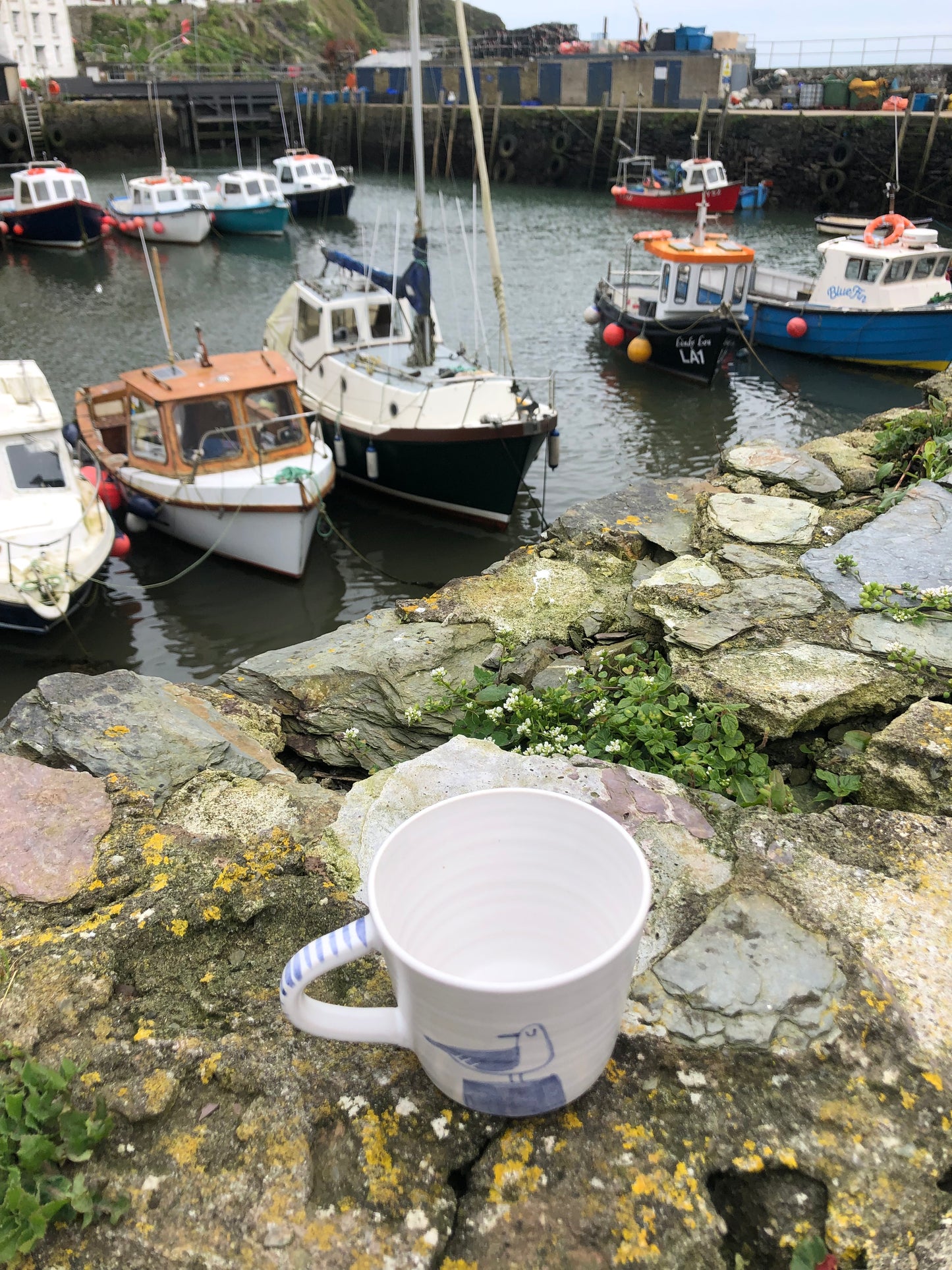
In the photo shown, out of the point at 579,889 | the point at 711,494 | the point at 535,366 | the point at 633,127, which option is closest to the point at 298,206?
the point at 633,127

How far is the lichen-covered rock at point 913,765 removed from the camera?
2.64m

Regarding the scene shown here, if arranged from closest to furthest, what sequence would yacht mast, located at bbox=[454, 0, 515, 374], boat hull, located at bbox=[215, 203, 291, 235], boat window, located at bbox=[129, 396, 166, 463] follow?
boat window, located at bbox=[129, 396, 166, 463], yacht mast, located at bbox=[454, 0, 515, 374], boat hull, located at bbox=[215, 203, 291, 235]

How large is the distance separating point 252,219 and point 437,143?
15.2 m

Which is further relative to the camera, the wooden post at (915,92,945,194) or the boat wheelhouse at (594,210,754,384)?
the wooden post at (915,92,945,194)

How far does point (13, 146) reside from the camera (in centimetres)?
4159

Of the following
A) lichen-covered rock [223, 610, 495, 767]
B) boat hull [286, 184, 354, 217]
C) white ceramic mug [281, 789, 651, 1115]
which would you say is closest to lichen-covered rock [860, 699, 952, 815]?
white ceramic mug [281, 789, 651, 1115]

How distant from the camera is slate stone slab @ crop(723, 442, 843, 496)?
5059 millimetres

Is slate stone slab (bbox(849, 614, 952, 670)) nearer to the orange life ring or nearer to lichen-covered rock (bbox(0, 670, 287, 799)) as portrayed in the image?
lichen-covered rock (bbox(0, 670, 287, 799))

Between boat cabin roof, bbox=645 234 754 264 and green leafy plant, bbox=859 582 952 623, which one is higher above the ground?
green leafy plant, bbox=859 582 952 623

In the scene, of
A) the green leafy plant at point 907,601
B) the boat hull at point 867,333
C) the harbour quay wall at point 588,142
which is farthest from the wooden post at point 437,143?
the green leafy plant at point 907,601

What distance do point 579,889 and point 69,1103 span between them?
42.4 inches

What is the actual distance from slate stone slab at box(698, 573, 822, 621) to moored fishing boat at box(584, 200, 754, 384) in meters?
14.1

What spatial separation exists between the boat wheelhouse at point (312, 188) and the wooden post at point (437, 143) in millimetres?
9072

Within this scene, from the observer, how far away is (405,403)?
1134cm
